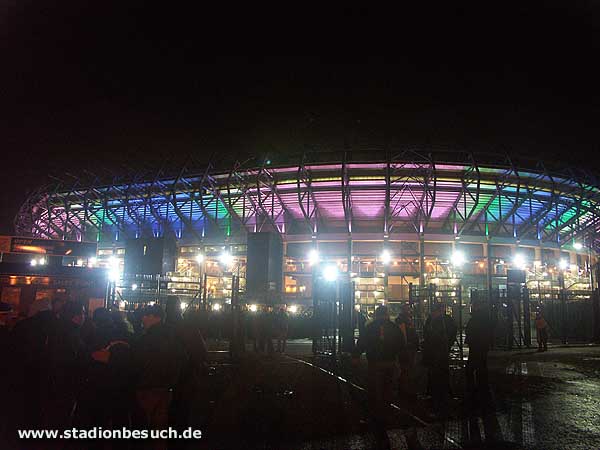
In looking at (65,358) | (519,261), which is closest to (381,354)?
(65,358)

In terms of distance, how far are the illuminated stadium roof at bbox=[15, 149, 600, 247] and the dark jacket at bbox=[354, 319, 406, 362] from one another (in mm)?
17601

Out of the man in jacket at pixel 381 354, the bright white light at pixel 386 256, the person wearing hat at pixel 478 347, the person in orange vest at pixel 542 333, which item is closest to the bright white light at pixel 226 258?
the bright white light at pixel 386 256

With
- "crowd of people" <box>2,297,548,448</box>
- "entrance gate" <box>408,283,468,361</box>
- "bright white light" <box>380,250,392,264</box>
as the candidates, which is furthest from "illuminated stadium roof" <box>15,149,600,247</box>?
"crowd of people" <box>2,297,548,448</box>

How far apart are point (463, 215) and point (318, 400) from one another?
22.6 meters

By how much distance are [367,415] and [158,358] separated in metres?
4.13

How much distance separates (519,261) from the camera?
2831 cm

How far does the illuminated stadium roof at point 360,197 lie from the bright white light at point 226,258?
1.40 metres

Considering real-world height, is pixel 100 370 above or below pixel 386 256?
below

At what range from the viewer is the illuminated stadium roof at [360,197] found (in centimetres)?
2500

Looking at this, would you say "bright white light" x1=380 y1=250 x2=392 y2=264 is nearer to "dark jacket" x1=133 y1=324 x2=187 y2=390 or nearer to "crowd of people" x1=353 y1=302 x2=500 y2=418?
"crowd of people" x1=353 y1=302 x2=500 y2=418

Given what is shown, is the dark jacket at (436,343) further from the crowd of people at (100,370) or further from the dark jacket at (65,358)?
the dark jacket at (65,358)

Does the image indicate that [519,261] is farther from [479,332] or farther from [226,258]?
[479,332]

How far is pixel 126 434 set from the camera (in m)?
4.64

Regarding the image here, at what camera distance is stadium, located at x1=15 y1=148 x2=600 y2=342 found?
2517cm
